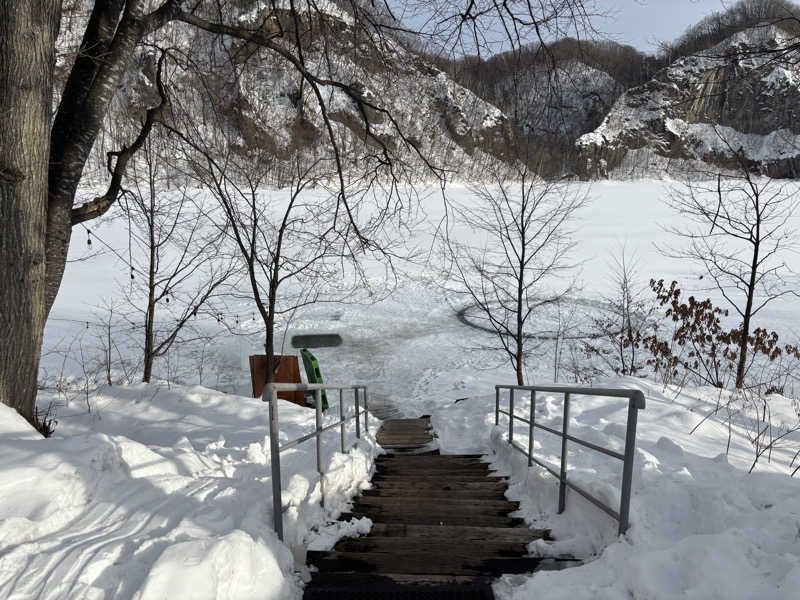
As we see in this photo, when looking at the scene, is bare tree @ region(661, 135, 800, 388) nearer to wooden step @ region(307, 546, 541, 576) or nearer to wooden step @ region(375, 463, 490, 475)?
wooden step @ region(375, 463, 490, 475)

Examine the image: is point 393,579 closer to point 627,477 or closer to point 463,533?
point 463,533

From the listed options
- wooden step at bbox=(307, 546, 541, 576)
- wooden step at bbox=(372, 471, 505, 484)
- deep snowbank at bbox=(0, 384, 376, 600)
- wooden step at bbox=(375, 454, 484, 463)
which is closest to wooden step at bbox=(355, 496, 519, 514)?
deep snowbank at bbox=(0, 384, 376, 600)

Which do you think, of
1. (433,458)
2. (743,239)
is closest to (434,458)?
(433,458)

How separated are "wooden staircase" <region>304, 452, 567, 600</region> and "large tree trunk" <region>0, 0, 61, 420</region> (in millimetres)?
2365

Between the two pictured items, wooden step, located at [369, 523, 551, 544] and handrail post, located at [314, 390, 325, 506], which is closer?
wooden step, located at [369, 523, 551, 544]

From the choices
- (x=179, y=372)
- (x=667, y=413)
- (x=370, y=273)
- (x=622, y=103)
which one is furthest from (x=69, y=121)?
(x=622, y=103)

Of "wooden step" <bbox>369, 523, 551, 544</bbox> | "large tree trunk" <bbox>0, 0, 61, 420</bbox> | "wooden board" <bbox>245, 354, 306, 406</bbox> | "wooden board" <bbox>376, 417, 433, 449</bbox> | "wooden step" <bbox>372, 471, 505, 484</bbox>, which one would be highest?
"large tree trunk" <bbox>0, 0, 61, 420</bbox>

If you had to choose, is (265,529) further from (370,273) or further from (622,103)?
(622,103)

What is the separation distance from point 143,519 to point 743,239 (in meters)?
17.5

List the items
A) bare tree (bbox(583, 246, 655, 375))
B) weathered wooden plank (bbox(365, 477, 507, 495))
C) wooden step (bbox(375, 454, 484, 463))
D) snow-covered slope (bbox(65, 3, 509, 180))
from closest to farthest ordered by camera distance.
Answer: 1. weathered wooden plank (bbox(365, 477, 507, 495))
2. snow-covered slope (bbox(65, 3, 509, 180))
3. wooden step (bbox(375, 454, 484, 463))
4. bare tree (bbox(583, 246, 655, 375))

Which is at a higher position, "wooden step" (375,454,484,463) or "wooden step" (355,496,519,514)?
"wooden step" (355,496,519,514)

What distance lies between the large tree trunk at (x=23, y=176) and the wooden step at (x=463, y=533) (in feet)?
8.36

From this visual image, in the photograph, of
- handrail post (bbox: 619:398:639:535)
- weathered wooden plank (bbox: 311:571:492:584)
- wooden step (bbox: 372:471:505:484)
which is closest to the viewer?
weathered wooden plank (bbox: 311:571:492:584)

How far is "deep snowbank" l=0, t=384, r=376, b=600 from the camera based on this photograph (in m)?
1.48
